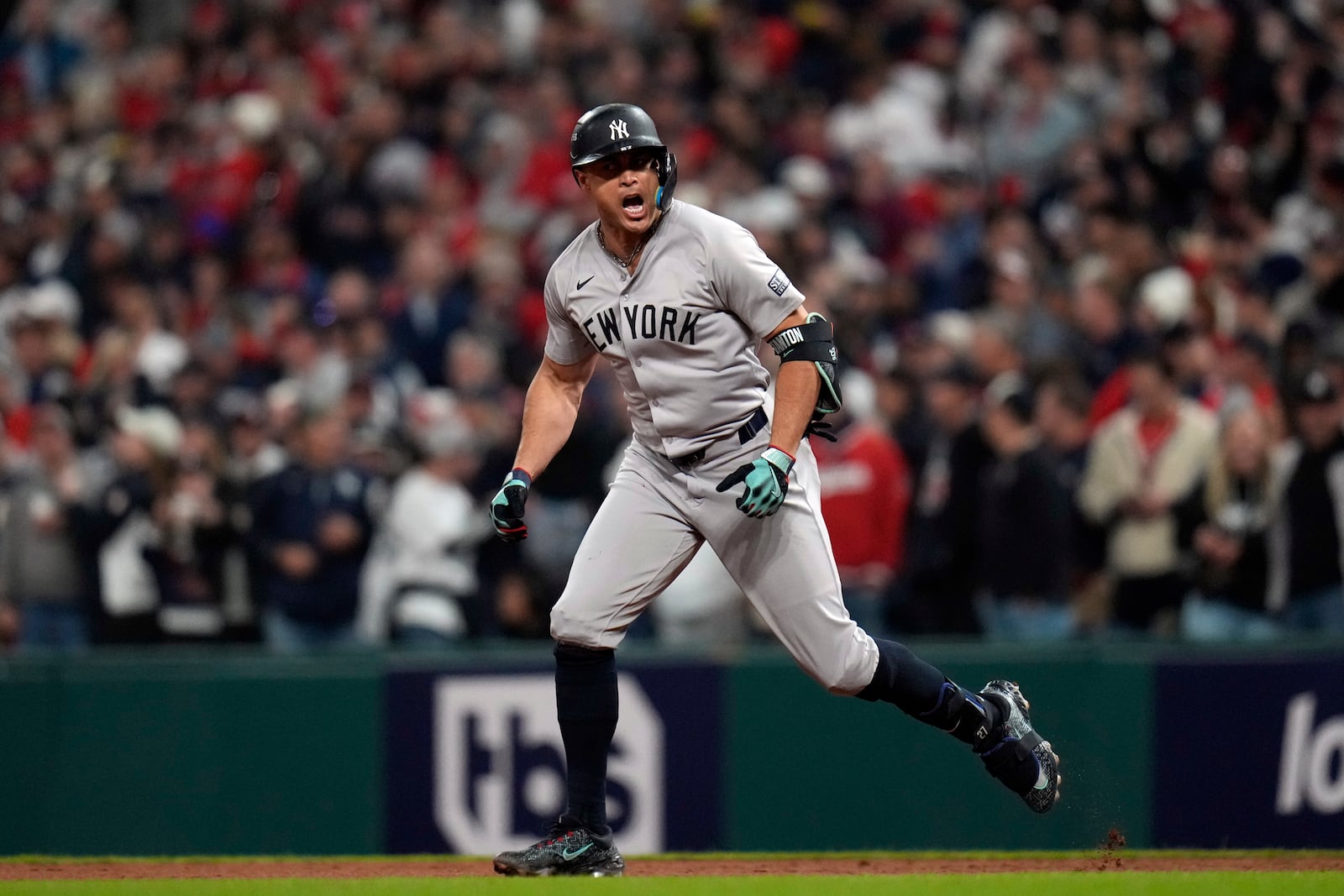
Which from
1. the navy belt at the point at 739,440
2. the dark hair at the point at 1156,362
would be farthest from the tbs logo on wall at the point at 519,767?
the dark hair at the point at 1156,362

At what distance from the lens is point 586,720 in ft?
19.1

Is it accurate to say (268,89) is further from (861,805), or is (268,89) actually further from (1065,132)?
(861,805)

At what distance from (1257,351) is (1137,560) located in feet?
4.90

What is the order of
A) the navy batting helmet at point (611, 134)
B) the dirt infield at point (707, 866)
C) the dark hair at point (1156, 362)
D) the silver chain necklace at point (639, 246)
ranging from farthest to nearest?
the dark hair at point (1156, 362) → the dirt infield at point (707, 866) → the silver chain necklace at point (639, 246) → the navy batting helmet at point (611, 134)

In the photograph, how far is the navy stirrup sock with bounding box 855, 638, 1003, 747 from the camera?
229 inches

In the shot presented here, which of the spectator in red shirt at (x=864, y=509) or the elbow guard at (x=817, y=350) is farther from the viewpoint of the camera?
the spectator in red shirt at (x=864, y=509)

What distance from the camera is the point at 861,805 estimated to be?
8523 millimetres

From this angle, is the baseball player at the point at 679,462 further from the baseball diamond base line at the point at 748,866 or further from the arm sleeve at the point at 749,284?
the baseball diamond base line at the point at 748,866

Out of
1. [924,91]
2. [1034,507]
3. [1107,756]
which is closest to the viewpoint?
[1107,756]

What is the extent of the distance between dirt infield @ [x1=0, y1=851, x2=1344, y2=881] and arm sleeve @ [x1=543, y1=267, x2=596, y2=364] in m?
1.63

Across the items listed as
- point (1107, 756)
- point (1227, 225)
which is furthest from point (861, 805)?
point (1227, 225)

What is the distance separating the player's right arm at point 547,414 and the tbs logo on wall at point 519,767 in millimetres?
2586

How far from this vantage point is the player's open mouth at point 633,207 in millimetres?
5641

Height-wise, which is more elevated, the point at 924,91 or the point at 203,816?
the point at 924,91
